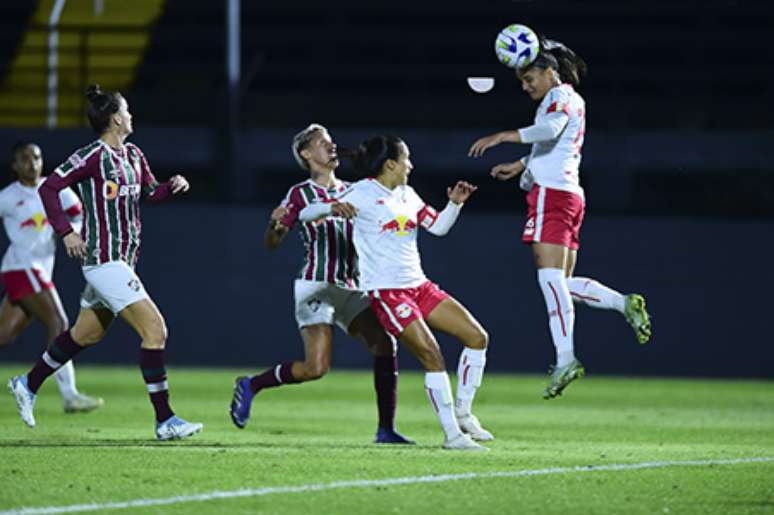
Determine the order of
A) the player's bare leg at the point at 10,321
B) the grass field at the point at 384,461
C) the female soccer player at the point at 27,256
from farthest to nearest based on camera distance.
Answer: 1. the player's bare leg at the point at 10,321
2. the female soccer player at the point at 27,256
3. the grass field at the point at 384,461

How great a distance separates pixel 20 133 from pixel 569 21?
25.8 feet

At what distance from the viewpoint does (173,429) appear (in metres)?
9.01

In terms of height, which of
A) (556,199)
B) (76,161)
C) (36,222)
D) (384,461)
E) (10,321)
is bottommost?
(10,321)

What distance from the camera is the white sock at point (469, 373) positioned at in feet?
29.6

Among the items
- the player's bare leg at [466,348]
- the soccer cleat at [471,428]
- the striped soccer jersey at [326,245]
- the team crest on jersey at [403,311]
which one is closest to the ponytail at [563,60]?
the striped soccer jersey at [326,245]

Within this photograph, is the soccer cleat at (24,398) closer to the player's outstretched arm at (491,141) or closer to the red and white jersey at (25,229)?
the red and white jersey at (25,229)

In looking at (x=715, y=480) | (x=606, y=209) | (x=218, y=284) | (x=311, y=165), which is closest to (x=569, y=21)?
(x=606, y=209)

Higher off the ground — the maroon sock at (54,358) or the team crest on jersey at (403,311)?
the team crest on jersey at (403,311)

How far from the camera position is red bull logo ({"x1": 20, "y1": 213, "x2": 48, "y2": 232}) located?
490 inches

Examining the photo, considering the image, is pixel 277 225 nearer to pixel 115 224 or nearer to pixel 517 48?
pixel 115 224

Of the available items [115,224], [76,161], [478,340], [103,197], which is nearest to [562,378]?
[478,340]

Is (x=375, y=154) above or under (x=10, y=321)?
above

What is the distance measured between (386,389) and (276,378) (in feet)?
2.47

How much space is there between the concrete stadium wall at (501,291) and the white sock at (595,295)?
8.00 meters
